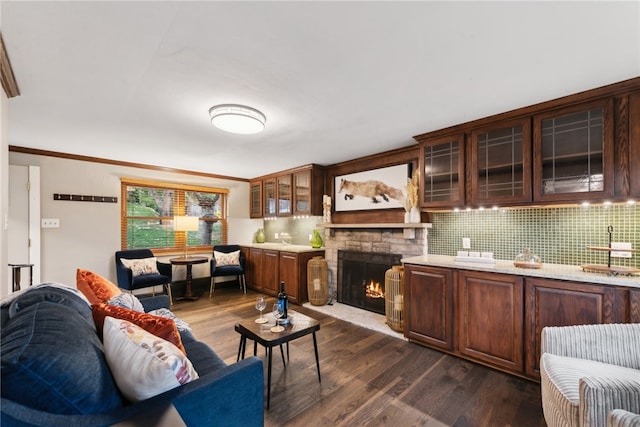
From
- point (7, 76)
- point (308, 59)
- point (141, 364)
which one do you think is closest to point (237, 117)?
point (308, 59)

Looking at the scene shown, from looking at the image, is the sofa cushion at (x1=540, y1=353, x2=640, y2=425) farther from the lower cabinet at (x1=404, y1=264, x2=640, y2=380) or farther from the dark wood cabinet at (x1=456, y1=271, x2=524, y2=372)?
the dark wood cabinet at (x1=456, y1=271, x2=524, y2=372)

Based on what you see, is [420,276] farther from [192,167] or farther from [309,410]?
[192,167]

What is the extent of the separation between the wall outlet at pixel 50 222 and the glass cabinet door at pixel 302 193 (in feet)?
11.1

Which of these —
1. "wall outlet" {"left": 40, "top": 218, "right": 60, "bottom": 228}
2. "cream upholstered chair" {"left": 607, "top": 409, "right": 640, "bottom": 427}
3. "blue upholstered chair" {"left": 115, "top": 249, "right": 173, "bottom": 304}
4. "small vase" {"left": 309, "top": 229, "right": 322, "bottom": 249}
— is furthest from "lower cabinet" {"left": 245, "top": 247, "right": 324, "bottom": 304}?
"cream upholstered chair" {"left": 607, "top": 409, "right": 640, "bottom": 427}

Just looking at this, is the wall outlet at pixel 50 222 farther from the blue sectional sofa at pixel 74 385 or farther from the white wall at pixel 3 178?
the blue sectional sofa at pixel 74 385

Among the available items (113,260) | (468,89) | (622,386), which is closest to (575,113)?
(468,89)

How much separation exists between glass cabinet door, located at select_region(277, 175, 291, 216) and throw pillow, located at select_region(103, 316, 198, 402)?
3.81m

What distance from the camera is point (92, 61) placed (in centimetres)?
170

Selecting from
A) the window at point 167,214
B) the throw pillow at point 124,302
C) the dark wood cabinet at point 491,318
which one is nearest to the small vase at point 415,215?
the dark wood cabinet at point 491,318

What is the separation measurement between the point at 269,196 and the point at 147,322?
13.6 ft

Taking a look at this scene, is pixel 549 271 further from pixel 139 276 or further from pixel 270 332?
pixel 139 276

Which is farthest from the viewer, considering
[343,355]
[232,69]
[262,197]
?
[262,197]

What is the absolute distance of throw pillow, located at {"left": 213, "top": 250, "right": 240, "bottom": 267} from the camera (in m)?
4.98

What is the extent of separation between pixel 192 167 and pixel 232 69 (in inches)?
136
